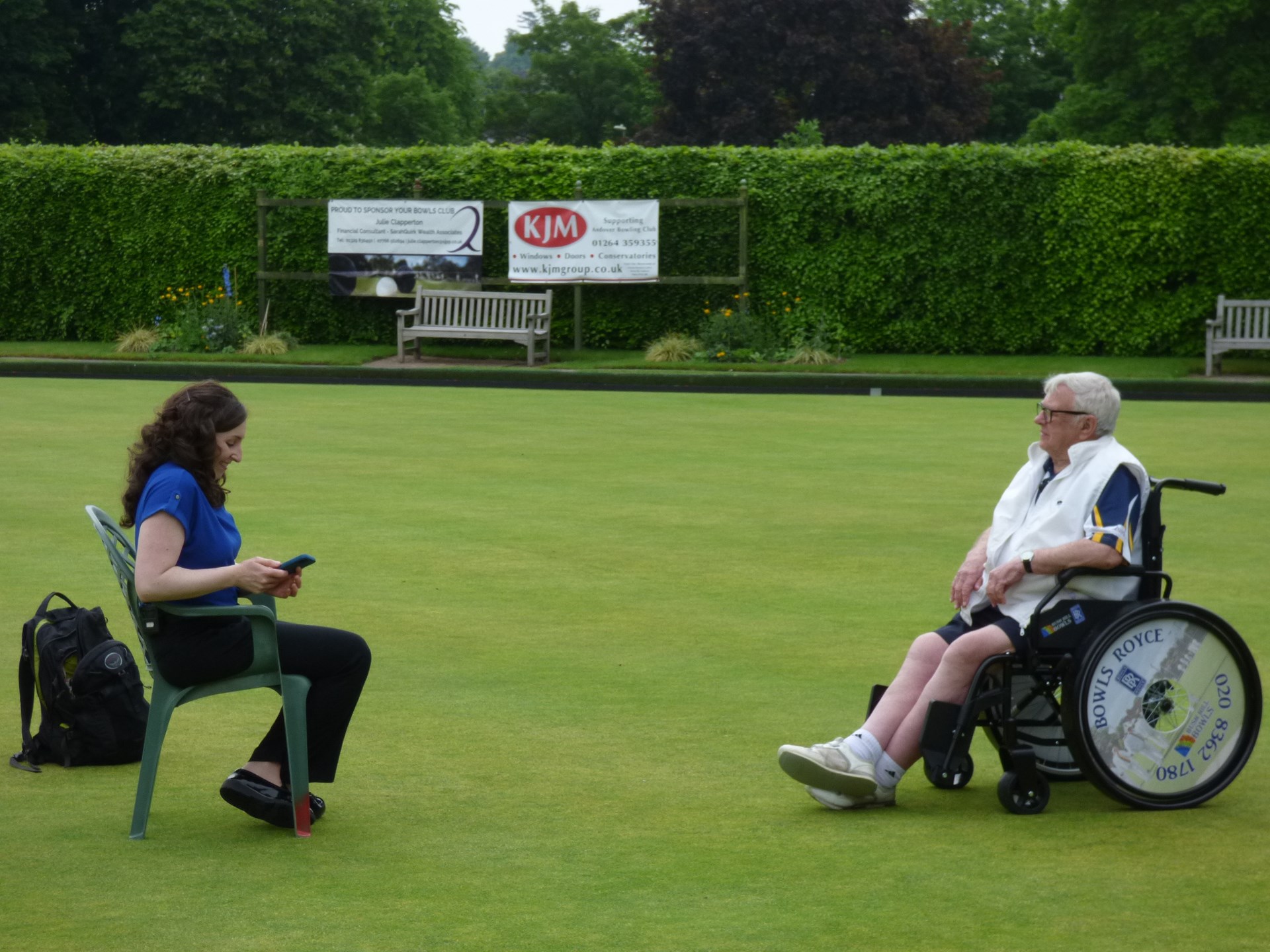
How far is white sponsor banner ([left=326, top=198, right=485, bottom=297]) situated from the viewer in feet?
77.2

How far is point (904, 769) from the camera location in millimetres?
4824

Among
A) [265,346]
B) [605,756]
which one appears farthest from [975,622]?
[265,346]

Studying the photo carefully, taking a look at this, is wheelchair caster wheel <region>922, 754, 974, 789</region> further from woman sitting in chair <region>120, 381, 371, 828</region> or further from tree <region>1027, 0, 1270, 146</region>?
tree <region>1027, 0, 1270, 146</region>

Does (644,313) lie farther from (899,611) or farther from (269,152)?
(899,611)

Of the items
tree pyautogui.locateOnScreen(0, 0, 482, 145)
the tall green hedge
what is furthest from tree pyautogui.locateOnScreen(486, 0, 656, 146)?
the tall green hedge

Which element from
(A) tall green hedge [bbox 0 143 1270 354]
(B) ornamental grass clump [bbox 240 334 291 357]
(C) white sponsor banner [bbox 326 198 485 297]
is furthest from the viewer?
(C) white sponsor banner [bbox 326 198 485 297]

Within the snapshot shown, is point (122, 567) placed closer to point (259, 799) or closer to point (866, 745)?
point (259, 799)

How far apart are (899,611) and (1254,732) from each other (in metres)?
2.74

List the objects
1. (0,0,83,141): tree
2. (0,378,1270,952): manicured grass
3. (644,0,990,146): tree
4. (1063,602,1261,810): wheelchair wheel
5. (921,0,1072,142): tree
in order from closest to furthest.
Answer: (0,378,1270,952): manicured grass, (1063,602,1261,810): wheelchair wheel, (0,0,83,141): tree, (644,0,990,146): tree, (921,0,1072,142): tree

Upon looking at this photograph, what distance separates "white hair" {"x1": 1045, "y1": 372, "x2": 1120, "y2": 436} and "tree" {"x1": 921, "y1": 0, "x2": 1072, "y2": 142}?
5903 cm

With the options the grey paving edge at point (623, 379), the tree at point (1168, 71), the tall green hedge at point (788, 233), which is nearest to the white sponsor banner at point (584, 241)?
the tall green hedge at point (788, 233)

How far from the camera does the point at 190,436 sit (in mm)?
4414

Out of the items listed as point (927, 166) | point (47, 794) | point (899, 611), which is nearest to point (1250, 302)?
point (927, 166)

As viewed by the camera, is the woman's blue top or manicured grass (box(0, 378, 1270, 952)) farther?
the woman's blue top
